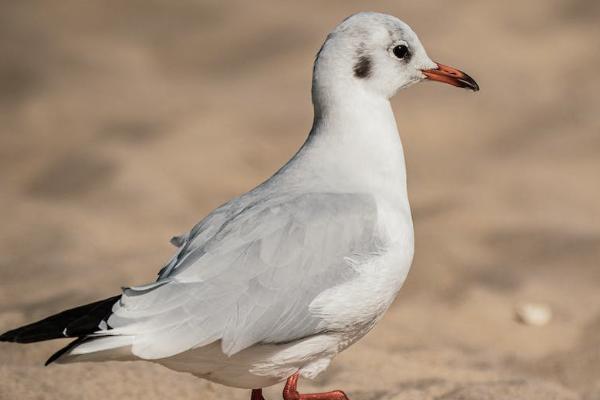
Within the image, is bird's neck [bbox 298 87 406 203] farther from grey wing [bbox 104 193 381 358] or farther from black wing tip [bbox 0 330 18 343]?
black wing tip [bbox 0 330 18 343]

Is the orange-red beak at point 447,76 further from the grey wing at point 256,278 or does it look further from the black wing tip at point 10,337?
the black wing tip at point 10,337

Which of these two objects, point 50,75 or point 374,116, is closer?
point 374,116

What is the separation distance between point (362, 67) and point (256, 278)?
0.76m

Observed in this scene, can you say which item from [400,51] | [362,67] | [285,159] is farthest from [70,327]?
[285,159]

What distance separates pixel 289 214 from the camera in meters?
3.04

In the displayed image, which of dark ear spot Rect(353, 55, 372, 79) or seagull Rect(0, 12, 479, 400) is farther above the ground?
dark ear spot Rect(353, 55, 372, 79)

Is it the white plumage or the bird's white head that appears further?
the bird's white head

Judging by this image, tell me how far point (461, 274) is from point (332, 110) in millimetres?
2399

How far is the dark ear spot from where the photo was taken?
10.7ft

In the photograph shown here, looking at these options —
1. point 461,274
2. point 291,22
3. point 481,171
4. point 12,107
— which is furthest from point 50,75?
point 461,274

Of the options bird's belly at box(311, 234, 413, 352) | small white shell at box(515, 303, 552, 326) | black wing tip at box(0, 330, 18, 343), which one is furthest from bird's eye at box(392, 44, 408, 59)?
small white shell at box(515, 303, 552, 326)

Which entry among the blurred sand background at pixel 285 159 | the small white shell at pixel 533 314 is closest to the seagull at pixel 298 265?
the blurred sand background at pixel 285 159

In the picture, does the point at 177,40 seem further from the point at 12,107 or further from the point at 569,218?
the point at 569,218

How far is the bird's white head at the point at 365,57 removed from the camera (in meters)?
3.25
